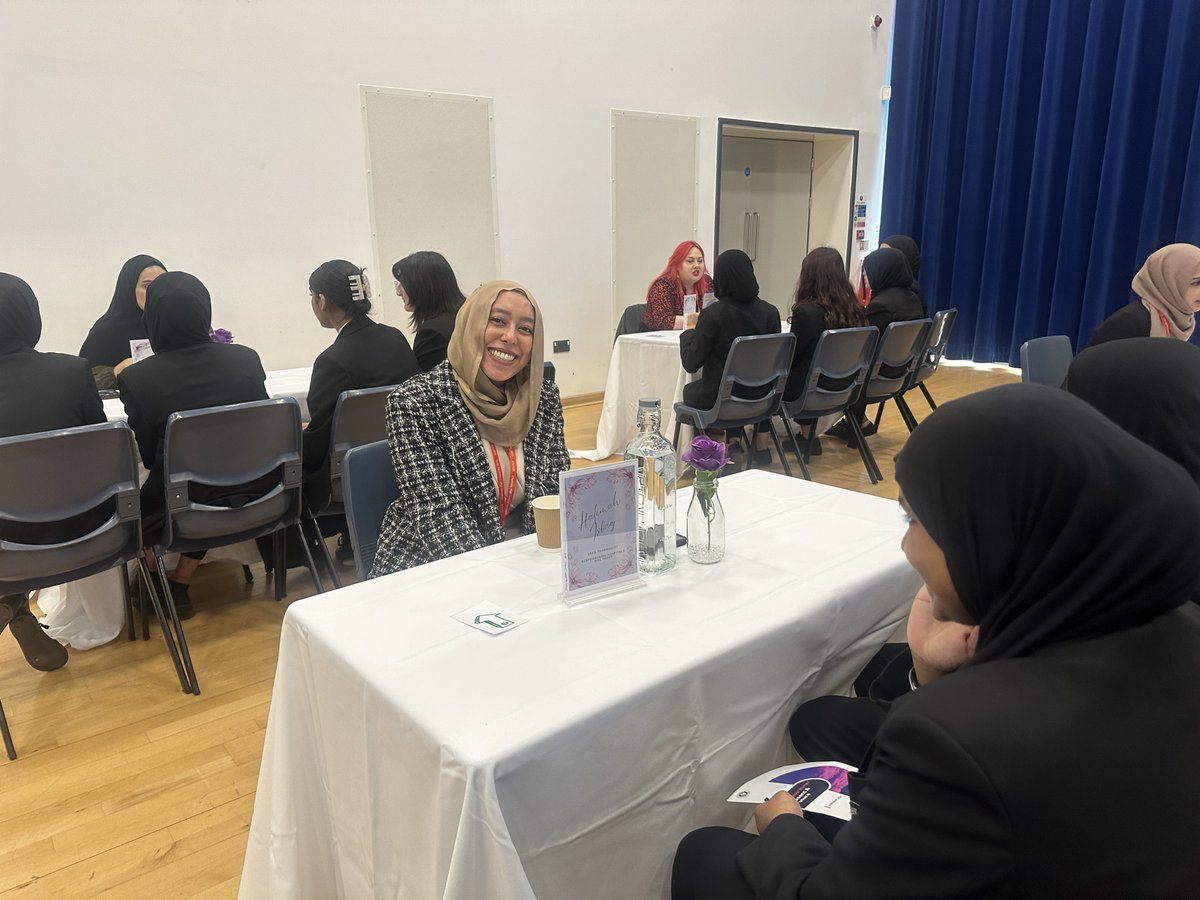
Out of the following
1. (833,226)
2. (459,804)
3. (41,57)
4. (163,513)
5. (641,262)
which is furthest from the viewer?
(833,226)

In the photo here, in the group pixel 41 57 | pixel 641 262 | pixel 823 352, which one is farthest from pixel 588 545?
pixel 641 262

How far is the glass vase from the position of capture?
4.76ft

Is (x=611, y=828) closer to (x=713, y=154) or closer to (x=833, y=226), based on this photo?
(x=713, y=154)

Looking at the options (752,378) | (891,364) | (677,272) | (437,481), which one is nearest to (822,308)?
(891,364)

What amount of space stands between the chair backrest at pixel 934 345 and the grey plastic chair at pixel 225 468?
351 cm

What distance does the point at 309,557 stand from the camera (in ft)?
9.15

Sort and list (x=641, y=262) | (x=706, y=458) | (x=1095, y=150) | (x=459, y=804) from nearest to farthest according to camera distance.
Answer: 1. (x=459, y=804)
2. (x=706, y=458)
3. (x=641, y=262)
4. (x=1095, y=150)

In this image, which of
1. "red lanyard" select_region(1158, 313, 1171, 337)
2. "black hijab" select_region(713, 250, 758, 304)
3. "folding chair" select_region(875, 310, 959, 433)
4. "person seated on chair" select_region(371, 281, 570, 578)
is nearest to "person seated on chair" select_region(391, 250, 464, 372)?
"person seated on chair" select_region(371, 281, 570, 578)

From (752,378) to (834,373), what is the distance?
0.50 meters

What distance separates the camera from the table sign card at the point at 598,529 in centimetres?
131

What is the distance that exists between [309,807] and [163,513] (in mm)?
1538

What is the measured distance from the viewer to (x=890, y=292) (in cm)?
458

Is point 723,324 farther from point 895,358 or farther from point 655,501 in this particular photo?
point 655,501

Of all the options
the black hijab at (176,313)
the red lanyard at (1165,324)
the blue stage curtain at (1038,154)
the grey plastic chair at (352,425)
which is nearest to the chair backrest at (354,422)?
the grey plastic chair at (352,425)
